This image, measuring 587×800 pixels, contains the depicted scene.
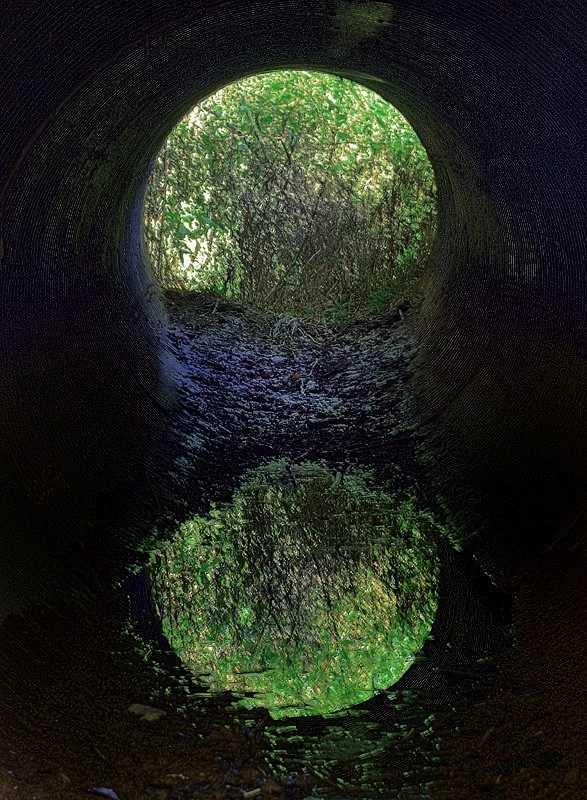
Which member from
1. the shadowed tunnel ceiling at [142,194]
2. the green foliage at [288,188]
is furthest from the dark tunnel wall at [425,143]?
the green foliage at [288,188]

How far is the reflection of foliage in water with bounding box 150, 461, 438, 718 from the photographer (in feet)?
11.8

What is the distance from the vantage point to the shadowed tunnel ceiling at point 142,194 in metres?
2.66

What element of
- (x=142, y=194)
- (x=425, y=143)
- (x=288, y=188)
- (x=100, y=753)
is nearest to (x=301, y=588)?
(x=100, y=753)

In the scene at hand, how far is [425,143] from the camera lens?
183 inches

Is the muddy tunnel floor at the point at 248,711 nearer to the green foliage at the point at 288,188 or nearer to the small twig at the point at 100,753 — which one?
the small twig at the point at 100,753

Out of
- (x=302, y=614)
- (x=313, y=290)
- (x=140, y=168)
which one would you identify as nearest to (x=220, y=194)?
(x=313, y=290)

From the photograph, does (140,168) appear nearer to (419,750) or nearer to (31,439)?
(31,439)

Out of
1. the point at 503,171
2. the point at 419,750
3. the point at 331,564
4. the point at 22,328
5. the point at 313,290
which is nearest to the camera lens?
the point at 419,750

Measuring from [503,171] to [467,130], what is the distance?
0.25 meters

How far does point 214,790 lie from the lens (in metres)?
2.62

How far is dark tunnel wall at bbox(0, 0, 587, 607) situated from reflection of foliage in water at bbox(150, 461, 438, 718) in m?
0.45

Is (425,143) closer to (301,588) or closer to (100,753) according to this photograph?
(301,588)

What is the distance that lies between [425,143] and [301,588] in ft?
8.25

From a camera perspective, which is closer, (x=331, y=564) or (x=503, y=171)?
(x=503, y=171)
